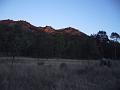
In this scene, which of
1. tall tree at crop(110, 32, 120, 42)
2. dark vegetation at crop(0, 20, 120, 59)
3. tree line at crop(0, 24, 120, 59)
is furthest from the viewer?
tall tree at crop(110, 32, 120, 42)

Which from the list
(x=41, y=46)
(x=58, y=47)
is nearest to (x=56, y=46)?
(x=58, y=47)

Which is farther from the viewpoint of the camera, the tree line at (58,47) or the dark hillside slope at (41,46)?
the tree line at (58,47)

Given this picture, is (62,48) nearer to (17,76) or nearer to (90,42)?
(90,42)

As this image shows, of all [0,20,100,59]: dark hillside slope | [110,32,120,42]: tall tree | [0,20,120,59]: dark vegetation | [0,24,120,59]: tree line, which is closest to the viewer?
[0,20,100,59]: dark hillside slope

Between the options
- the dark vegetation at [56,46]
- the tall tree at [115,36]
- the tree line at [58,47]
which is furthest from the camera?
the tall tree at [115,36]

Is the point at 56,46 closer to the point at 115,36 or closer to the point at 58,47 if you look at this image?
the point at 58,47

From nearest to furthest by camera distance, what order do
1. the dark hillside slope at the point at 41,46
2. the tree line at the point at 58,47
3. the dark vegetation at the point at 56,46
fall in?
the dark hillside slope at the point at 41,46 → the dark vegetation at the point at 56,46 → the tree line at the point at 58,47

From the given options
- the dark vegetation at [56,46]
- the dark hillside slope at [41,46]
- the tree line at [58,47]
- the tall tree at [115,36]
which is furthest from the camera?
the tall tree at [115,36]

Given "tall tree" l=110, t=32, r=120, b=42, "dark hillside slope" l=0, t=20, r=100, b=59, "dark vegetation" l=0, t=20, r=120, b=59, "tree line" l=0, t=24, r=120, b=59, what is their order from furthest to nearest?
"tall tree" l=110, t=32, r=120, b=42 → "tree line" l=0, t=24, r=120, b=59 → "dark vegetation" l=0, t=20, r=120, b=59 → "dark hillside slope" l=0, t=20, r=100, b=59

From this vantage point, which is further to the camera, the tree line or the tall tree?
the tall tree

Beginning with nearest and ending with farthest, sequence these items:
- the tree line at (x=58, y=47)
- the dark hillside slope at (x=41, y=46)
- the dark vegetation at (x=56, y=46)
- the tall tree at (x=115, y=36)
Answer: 1. the dark hillside slope at (x=41, y=46)
2. the dark vegetation at (x=56, y=46)
3. the tree line at (x=58, y=47)
4. the tall tree at (x=115, y=36)

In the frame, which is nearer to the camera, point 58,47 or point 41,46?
point 41,46

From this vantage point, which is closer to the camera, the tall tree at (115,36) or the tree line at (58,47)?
the tree line at (58,47)

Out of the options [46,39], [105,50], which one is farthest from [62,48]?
[105,50]
